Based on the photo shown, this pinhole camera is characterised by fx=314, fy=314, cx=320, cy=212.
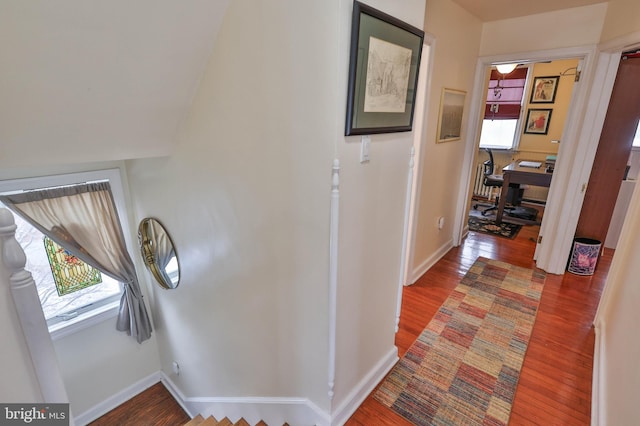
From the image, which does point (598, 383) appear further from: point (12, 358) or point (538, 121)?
point (538, 121)

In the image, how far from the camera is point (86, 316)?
108 inches

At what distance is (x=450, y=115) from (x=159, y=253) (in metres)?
3.03

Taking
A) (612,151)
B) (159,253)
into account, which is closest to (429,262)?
(612,151)

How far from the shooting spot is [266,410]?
2.00m

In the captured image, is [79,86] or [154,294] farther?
[154,294]

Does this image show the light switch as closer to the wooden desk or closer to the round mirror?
the round mirror

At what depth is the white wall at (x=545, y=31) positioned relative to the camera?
2764 millimetres

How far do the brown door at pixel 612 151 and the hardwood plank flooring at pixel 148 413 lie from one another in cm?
442

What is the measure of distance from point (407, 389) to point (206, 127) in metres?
2.00

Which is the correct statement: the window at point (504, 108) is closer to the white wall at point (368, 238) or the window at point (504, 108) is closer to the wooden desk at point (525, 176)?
the wooden desk at point (525, 176)

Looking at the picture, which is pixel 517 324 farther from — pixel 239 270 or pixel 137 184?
pixel 137 184

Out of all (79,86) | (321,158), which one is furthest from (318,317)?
(79,86)

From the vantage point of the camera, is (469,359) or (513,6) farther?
(513,6)

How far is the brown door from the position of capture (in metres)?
2.78
